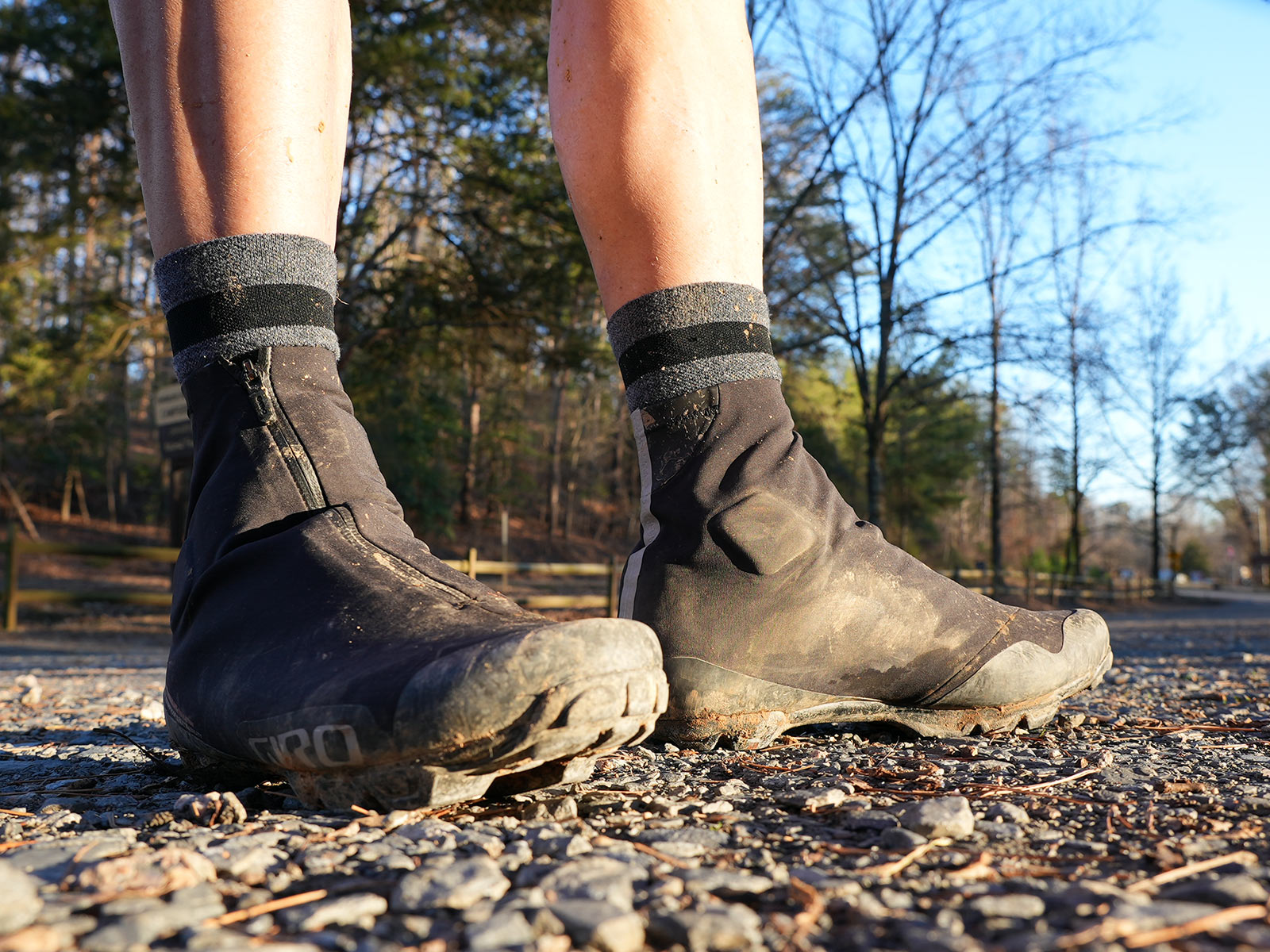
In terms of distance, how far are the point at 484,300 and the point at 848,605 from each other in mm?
9776

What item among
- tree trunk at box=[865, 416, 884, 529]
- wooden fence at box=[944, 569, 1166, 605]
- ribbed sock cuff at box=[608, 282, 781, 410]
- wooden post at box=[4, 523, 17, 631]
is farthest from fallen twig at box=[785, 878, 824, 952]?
wooden fence at box=[944, 569, 1166, 605]

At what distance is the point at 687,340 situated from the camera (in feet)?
4.59

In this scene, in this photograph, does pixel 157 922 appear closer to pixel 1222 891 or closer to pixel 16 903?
pixel 16 903

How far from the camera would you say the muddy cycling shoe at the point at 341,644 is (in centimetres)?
93

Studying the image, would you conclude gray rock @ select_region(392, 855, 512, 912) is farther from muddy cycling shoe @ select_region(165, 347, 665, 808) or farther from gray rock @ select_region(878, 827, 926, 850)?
gray rock @ select_region(878, 827, 926, 850)

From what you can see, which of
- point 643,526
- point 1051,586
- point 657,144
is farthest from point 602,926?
point 1051,586

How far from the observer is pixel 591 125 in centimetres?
143

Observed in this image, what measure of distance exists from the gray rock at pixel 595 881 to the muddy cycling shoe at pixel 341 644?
16 cm

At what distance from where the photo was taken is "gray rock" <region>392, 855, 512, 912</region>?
0.71 meters

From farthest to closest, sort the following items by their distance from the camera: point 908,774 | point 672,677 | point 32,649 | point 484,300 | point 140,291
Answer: point 140,291, point 484,300, point 32,649, point 672,677, point 908,774

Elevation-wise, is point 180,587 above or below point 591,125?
below

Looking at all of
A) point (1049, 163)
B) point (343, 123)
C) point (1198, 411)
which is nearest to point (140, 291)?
point (1049, 163)

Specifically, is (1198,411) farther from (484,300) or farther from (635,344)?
(635,344)

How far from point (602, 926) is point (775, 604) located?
787mm
